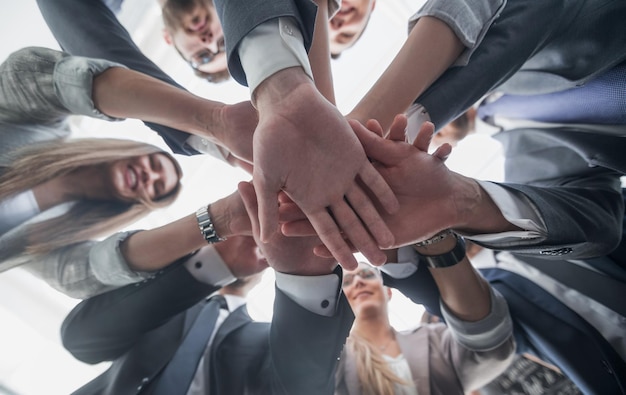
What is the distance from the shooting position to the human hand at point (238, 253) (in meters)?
0.93

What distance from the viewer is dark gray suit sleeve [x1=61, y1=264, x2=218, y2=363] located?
2.81 feet

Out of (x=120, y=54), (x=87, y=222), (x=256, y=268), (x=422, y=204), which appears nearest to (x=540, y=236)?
(x=422, y=204)

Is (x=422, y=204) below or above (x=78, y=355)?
above

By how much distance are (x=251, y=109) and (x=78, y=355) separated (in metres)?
0.81

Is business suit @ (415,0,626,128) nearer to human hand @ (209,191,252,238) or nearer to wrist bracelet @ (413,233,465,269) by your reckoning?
wrist bracelet @ (413,233,465,269)

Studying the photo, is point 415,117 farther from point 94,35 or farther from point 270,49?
point 94,35

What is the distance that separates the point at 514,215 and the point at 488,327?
0.41 m

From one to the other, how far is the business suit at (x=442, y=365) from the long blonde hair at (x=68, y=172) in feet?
2.87

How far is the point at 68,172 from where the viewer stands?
1.07 meters

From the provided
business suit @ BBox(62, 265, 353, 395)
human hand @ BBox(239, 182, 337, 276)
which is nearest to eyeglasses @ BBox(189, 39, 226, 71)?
business suit @ BBox(62, 265, 353, 395)

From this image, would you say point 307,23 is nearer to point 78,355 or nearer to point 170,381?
point 170,381

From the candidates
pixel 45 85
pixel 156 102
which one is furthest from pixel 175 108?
pixel 45 85

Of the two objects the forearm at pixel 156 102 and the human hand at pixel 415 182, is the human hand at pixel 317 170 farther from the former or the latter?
the forearm at pixel 156 102

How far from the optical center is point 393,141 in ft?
1.77
